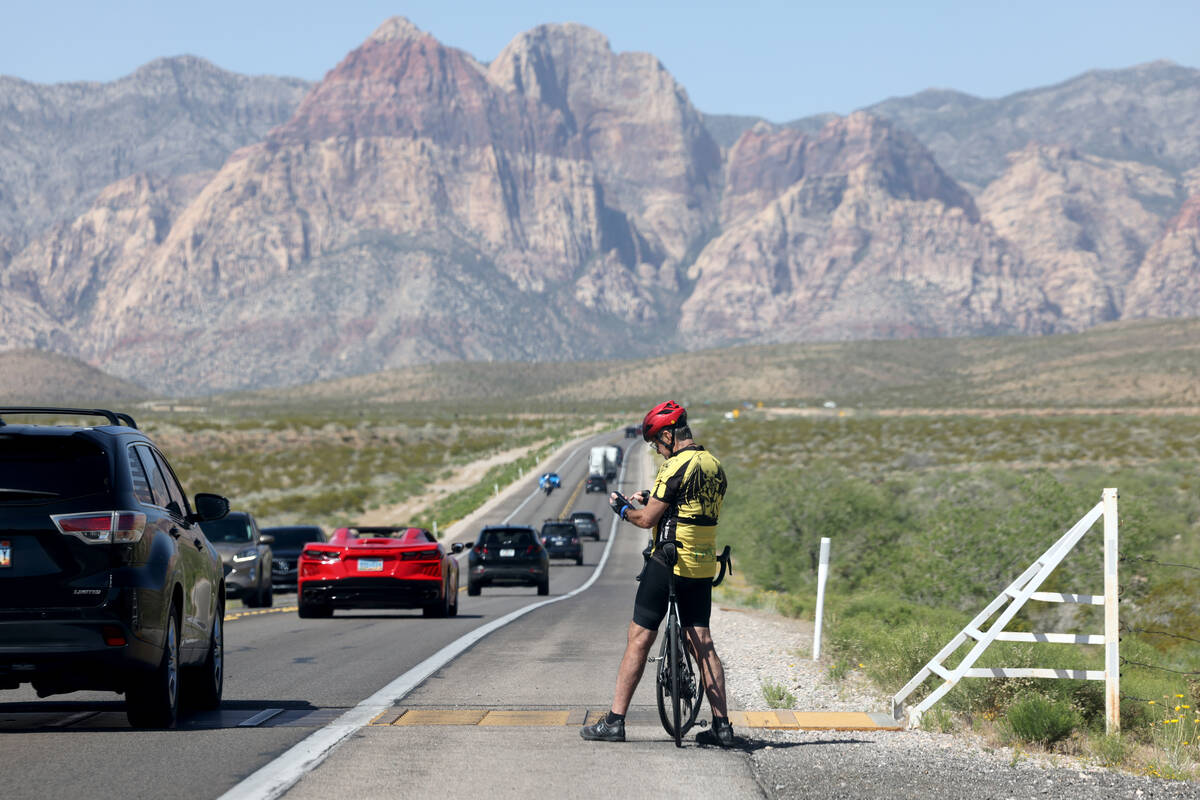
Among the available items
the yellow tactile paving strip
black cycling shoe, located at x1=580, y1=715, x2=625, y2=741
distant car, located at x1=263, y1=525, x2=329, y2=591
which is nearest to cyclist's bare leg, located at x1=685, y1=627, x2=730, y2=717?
black cycling shoe, located at x1=580, y1=715, x2=625, y2=741

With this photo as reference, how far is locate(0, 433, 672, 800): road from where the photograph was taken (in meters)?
8.09

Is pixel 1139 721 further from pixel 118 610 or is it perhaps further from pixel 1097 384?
pixel 1097 384

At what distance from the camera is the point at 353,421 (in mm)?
150000

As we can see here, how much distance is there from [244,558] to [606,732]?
52.7 ft

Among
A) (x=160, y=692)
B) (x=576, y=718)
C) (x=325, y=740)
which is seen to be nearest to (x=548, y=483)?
(x=576, y=718)

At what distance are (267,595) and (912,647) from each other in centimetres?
1561

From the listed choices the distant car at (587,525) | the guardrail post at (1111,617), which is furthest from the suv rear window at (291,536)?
the distant car at (587,525)

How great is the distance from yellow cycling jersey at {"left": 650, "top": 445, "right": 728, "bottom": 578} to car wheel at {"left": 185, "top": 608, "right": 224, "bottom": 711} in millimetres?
3717

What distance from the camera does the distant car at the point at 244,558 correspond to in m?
24.1

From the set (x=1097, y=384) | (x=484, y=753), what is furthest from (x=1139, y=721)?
(x=1097, y=384)

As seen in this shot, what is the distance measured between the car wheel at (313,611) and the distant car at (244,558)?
284 cm

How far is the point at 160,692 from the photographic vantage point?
9.50 metres

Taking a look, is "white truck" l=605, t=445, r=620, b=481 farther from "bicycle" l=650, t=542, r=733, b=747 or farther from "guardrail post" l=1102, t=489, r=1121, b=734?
"guardrail post" l=1102, t=489, r=1121, b=734

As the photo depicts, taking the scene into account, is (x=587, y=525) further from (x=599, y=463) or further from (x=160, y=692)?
(x=160, y=692)
